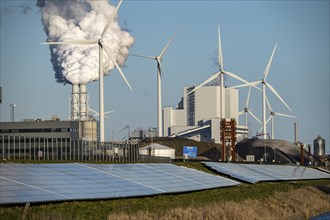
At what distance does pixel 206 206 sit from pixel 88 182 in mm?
11453

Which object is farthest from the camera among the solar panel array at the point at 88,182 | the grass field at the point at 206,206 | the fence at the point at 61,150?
the fence at the point at 61,150

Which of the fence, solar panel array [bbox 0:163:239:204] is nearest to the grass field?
solar panel array [bbox 0:163:239:204]

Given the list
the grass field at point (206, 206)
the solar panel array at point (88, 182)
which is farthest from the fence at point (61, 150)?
the grass field at point (206, 206)

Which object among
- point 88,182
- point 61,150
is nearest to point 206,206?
point 88,182

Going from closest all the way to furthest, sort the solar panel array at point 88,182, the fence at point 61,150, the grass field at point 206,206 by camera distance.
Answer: the grass field at point 206,206 < the solar panel array at point 88,182 < the fence at point 61,150

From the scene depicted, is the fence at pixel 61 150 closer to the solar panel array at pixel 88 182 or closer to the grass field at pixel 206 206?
the solar panel array at pixel 88 182

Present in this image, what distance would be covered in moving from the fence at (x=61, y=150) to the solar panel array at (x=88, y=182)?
780 inches

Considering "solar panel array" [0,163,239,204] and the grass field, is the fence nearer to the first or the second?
"solar panel array" [0,163,239,204]

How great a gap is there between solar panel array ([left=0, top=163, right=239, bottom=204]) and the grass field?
1231mm

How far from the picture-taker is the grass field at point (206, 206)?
52.3m

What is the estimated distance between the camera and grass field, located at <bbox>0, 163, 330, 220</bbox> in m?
52.3

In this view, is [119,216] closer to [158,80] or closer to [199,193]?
[199,193]

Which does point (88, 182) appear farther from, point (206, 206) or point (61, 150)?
point (61, 150)

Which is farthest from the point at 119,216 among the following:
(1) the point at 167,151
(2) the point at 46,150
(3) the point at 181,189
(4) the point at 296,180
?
(1) the point at 167,151
